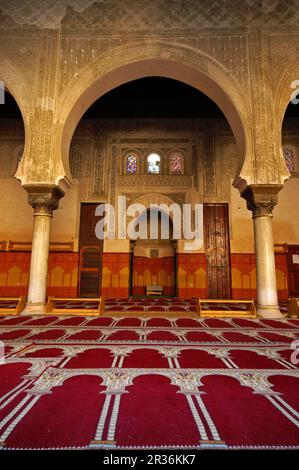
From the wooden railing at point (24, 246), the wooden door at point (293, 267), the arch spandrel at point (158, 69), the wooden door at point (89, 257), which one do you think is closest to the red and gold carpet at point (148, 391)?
the arch spandrel at point (158, 69)

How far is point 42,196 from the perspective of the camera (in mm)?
5949

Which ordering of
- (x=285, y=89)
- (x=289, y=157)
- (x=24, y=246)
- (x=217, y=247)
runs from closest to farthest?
(x=285, y=89) → (x=24, y=246) → (x=217, y=247) → (x=289, y=157)

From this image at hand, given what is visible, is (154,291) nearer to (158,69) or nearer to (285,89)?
(158,69)

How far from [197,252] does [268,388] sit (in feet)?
27.6

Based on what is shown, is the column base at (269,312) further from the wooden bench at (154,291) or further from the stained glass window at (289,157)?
the stained glass window at (289,157)

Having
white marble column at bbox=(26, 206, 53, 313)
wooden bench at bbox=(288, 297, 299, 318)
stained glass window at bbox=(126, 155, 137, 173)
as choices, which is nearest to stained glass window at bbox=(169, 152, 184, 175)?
stained glass window at bbox=(126, 155, 137, 173)

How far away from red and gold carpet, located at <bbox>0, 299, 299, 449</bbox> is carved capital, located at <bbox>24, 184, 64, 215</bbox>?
9.50ft

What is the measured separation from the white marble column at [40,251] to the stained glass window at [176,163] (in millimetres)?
5866

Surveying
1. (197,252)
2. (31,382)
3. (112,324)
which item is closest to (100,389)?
(31,382)

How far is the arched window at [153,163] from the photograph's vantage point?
36.3 feet

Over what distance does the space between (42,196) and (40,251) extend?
3.85ft

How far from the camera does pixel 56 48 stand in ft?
Result: 20.8

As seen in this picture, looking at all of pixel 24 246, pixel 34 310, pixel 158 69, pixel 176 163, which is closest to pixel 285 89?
pixel 158 69

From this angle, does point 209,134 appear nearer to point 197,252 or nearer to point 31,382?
point 197,252
